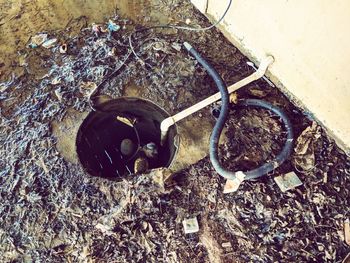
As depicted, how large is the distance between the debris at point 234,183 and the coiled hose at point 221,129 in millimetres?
23

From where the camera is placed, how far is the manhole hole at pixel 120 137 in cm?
317

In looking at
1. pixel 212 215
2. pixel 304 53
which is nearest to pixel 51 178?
pixel 212 215

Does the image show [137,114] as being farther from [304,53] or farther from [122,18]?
[304,53]

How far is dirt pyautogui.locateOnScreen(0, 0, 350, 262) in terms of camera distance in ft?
8.99

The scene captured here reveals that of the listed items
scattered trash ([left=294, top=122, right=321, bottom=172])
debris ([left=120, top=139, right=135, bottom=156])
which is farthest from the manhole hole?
scattered trash ([left=294, top=122, right=321, bottom=172])

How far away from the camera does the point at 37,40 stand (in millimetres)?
3500

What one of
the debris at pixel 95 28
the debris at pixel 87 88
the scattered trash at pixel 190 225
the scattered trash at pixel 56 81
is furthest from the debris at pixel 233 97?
the scattered trash at pixel 56 81

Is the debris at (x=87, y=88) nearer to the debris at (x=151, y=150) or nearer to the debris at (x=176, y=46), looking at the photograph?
the debris at (x=151, y=150)

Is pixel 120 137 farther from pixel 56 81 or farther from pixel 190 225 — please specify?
pixel 190 225

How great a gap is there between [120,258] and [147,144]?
3.46ft

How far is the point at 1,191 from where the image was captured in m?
→ 2.90

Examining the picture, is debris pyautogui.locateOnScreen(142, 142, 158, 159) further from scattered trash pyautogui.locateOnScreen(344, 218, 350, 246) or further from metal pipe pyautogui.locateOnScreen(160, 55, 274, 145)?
scattered trash pyautogui.locateOnScreen(344, 218, 350, 246)

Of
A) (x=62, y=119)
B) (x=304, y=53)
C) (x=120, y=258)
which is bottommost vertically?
(x=120, y=258)

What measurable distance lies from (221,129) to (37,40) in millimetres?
1858
